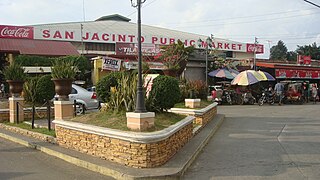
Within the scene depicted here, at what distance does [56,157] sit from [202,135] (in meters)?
4.43

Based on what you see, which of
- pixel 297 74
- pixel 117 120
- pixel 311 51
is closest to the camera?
pixel 117 120

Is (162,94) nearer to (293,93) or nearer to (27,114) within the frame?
(27,114)

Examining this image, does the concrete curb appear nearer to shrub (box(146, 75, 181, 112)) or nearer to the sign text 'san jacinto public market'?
shrub (box(146, 75, 181, 112))

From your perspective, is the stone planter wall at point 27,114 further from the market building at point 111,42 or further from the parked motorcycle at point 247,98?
the parked motorcycle at point 247,98

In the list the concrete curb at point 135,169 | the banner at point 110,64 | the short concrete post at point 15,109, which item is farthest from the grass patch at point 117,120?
the banner at point 110,64

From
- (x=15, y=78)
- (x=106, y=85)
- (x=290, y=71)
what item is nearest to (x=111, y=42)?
(x=290, y=71)

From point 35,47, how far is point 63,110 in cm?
2709

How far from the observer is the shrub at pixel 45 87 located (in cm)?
1442

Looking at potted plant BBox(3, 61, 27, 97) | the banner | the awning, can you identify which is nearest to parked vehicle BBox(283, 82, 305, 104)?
the banner

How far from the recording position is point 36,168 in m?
7.44

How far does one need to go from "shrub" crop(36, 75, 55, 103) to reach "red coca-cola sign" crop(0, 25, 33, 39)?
25.3 metres

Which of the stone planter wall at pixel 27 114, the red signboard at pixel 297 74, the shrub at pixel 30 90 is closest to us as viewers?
the stone planter wall at pixel 27 114

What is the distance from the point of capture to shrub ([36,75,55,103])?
14.4 metres

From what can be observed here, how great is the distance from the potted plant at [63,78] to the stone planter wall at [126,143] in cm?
157
